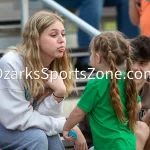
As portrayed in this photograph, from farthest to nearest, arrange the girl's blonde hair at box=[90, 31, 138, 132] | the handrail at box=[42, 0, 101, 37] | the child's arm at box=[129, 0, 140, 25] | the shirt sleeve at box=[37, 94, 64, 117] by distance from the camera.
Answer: the child's arm at box=[129, 0, 140, 25]
the handrail at box=[42, 0, 101, 37]
the shirt sleeve at box=[37, 94, 64, 117]
the girl's blonde hair at box=[90, 31, 138, 132]

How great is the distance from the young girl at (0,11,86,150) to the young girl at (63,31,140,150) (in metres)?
0.19

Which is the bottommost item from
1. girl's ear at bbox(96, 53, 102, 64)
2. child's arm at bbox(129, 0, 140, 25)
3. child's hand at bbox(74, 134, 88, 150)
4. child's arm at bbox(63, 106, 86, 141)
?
child's hand at bbox(74, 134, 88, 150)

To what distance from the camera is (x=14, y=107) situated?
377 centimetres

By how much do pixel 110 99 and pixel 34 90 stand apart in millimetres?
457

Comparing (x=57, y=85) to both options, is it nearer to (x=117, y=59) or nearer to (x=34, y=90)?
(x=34, y=90)

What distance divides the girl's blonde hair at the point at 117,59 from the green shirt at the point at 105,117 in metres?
0.03

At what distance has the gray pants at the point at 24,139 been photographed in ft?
12.2

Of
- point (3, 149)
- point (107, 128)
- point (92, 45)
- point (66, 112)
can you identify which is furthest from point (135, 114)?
point (66, 112)

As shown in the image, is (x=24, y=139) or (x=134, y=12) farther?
(x=134, y=12)

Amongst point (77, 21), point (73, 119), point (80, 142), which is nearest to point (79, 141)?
point (80, 142)

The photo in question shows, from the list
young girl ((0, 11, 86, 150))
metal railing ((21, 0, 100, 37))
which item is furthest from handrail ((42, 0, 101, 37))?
young girl ((0, 11, 86, 150))

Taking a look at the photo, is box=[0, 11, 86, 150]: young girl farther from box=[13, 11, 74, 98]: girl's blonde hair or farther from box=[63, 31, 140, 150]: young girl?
box=[63, 31, 140, 150]: young girl

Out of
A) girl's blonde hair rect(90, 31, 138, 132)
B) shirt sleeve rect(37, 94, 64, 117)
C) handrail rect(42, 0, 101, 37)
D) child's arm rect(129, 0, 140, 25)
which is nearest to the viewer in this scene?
girl's blonde hair rect(90, 31, 138, 132)

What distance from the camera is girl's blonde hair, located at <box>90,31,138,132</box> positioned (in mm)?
3637
